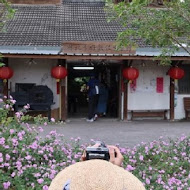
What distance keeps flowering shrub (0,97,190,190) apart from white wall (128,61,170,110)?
7.40 meters

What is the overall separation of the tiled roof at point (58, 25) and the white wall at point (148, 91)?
1855 millimetres

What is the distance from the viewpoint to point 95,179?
1200 mm

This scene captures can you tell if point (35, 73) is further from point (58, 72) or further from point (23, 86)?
point (58, 72)

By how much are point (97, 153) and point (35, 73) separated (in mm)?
12158

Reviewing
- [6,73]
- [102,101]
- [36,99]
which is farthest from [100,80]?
[6,73]

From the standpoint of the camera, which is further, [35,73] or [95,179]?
[35,73]

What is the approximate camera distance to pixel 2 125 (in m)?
5.62

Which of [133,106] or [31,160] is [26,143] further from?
[133,106]

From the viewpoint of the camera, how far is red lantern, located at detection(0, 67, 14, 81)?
12500 mm

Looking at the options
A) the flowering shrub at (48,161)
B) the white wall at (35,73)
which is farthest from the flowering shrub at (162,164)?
the white wall at (35,73)

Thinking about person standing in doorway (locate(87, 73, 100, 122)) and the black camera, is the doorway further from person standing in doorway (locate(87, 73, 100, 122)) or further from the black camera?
the black camera

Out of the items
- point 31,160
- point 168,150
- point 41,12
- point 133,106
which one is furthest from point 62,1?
point 31,160

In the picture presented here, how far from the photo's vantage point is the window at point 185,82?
14430mm

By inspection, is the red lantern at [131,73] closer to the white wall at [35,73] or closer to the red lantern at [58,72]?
the red lantern at [58,72]
